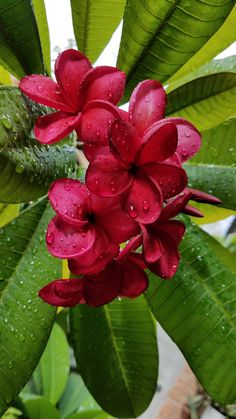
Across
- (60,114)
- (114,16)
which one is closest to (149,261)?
(60,114)

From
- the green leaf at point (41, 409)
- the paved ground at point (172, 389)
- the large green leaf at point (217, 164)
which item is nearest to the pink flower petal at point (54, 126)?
the large green leaf at point (217, 164)

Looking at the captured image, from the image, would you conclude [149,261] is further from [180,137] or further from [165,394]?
[165,394]

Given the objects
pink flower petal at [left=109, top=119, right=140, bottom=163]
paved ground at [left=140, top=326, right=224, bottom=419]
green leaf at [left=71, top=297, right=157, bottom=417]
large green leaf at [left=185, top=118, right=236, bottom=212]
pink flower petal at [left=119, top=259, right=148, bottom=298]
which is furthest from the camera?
paved ground at [left=140, top=326, right=224, bottom=419]

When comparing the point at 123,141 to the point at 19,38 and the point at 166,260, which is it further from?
the point at 19,38

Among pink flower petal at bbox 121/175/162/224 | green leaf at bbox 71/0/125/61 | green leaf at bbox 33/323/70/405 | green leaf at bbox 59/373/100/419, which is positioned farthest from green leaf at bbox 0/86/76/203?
green leaf at bbox 59/373/100/419

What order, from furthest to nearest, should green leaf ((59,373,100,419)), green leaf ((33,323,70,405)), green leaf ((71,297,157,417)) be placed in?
1. green leaf ((59,373,100,419))
2. green leaf ((33,323,70,405))
3. green leaf ((71,297,157,417))

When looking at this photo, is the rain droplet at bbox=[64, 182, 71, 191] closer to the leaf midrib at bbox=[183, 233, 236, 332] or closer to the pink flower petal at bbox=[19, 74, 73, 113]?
the pink flower petal at bbox=[19, 74, 73, 113]
